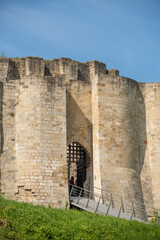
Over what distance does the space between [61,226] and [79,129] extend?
7302 millimetres

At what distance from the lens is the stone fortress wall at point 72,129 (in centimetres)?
1819

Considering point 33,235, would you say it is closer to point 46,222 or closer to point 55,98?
point 46,222

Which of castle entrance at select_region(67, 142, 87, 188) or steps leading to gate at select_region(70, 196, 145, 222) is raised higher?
castle entrance at select_region(67, 142, 87, 188)

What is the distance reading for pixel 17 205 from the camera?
Answer: 15219 mm

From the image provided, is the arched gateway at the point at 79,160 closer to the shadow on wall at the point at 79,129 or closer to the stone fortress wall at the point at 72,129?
the shadow on wall at the point at 79,129

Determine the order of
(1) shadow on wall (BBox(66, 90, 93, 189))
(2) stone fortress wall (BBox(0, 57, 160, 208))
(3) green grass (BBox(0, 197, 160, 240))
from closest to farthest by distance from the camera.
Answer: (3) green grass (BBox(0, 197, 160, 240))
(2) stone fortress wall (BBox(0, 57, 160, 208))
(1) shadow on wall (BBox(66, 90, 93, 189))

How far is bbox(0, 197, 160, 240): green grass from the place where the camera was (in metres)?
13.0

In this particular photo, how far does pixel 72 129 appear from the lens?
20.3m

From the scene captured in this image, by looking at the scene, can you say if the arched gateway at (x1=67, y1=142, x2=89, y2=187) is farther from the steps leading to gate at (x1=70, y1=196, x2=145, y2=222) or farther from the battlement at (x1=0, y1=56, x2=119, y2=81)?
the battlement at (x1=0, y1=56, x2=119, y2=81)

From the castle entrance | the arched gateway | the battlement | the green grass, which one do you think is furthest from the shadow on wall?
the green grass

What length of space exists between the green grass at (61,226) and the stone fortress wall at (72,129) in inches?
103

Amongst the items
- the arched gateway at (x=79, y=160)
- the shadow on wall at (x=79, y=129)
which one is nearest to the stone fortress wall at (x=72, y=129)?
the shadow on wall at (x=79, y=129)

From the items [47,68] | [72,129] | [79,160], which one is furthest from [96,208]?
[47,68]

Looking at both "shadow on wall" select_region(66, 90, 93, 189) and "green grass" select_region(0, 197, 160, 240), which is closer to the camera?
"green grass" select_region(0, 197, 160, 240)
